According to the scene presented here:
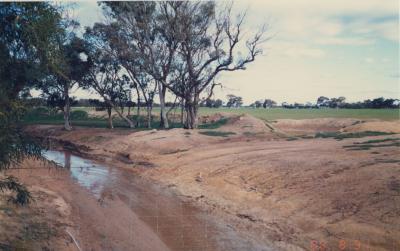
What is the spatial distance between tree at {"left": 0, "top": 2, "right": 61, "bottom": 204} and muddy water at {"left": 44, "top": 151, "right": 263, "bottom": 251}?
5.98 ft

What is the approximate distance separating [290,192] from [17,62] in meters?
9.35

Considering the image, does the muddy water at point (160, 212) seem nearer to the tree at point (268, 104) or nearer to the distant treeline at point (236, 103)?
the distant treeline at point (236, 103)

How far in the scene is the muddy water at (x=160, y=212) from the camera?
37.0 feet

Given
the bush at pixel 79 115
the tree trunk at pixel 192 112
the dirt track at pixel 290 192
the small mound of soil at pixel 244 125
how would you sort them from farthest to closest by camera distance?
the bush at pixel 79 115
the tree trunk at pixel 192 112
the small mound of soil at pixel 244 125
the dirt track at pixel 290 192

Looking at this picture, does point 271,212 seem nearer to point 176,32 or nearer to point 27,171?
point 27,171

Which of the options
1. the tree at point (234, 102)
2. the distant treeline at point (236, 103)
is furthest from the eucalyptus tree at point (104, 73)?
the tree at point (234, 102)

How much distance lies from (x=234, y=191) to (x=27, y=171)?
10.7 m

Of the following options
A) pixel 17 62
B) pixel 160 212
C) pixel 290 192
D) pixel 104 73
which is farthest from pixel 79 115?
pixel 17 62

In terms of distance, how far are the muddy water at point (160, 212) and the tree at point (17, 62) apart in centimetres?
182

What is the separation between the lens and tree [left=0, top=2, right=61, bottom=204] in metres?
7.55

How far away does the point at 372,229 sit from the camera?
10.2 m

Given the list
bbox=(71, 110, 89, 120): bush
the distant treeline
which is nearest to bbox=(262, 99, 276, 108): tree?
the distant treeline

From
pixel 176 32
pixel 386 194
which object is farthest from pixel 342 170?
pixel 176 32

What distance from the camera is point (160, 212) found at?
47.3ft
